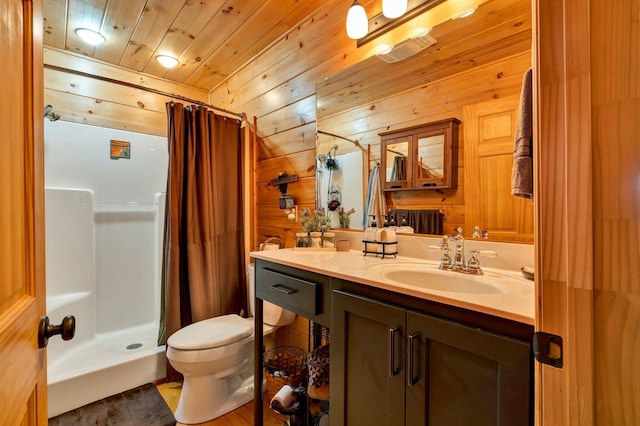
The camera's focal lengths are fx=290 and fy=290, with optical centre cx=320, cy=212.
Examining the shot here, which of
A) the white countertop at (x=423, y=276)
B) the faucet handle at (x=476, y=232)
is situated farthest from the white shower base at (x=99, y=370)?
the faucet handle at (x=476, y=232)

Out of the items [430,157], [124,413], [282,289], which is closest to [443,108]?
[430,157]

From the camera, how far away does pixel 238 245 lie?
7.47ft

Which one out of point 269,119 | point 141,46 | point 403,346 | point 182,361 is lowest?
point 182,361

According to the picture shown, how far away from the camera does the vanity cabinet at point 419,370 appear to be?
26.1 inches

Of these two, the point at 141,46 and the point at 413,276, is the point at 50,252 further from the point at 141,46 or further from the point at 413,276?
the point at 413,276

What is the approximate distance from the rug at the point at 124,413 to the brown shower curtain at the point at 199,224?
8.7 inches

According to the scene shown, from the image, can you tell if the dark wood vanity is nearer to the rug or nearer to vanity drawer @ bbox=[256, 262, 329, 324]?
vanity drawer @ bbox=[256, 262, 329, 324]

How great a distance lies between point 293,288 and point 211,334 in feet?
2.39

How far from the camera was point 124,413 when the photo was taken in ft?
5.40

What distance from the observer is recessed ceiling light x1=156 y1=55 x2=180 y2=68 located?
2.29 meters

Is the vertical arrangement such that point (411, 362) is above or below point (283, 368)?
above

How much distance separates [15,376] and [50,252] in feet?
7.19

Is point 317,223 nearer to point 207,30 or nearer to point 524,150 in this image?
point 524,150

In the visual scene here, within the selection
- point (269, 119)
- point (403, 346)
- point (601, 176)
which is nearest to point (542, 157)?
point (601, 176)
